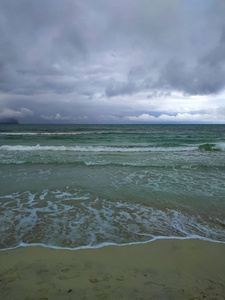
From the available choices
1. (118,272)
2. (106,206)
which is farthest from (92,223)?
(118,272)

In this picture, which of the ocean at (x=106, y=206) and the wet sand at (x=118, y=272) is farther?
the ocean at (x=106, y=206)

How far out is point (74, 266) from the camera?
3.19m

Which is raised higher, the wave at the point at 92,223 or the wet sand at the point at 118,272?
the wet sand at the point at 118,272

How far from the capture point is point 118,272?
307cm

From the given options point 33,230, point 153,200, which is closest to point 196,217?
point 153,200

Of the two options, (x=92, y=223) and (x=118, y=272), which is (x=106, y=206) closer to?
(x=92, y=223)

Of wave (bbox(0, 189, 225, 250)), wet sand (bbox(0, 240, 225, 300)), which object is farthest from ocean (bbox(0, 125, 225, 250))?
wet sand (bbox(0, 240, 225, 300))

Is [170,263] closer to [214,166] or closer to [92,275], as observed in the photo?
[92,275]

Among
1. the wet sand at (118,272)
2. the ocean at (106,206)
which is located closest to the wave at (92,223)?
the ocean at (106,206)

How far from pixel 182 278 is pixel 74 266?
72.5 inches

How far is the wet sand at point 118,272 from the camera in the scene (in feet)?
8.60

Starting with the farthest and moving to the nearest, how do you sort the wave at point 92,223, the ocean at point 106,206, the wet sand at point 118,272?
the ocean at point 106,206, the wave at point 92,223, the wet sand at point 118,272

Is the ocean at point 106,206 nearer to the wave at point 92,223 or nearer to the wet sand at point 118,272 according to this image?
the wave at point 92,223

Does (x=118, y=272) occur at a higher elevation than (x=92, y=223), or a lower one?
higher
